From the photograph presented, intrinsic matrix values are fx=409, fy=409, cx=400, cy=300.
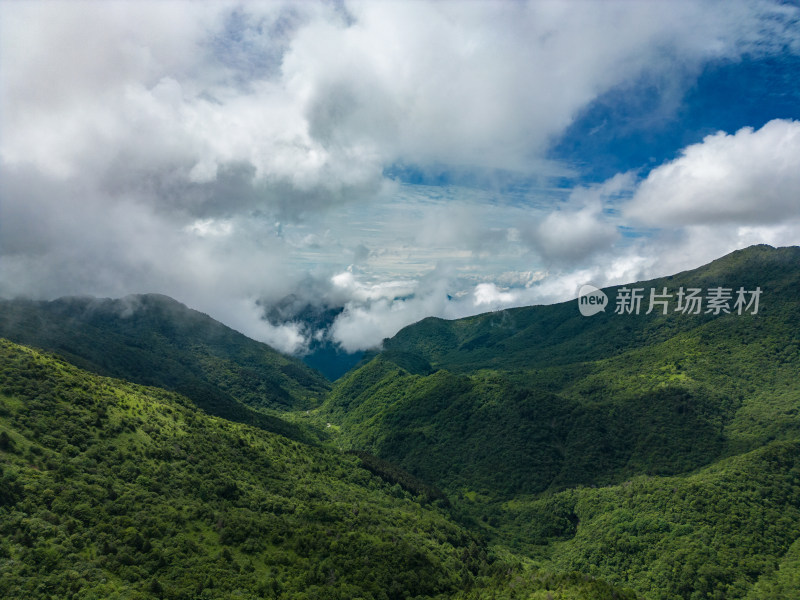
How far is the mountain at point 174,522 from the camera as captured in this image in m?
56.8

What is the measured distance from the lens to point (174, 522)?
2793 inches

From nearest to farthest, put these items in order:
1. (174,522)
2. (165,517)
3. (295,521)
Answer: (174,522), (165,517), (295,521)

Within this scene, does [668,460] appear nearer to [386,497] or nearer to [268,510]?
[386,497]

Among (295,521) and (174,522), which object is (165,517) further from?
(295,521)

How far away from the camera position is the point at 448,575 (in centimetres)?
8912

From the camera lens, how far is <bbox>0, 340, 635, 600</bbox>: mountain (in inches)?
2237

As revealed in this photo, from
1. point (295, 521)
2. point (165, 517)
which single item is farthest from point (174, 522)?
point (295, 521)

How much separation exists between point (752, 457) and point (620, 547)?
2224 inches

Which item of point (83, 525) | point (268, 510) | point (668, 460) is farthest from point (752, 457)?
point (83, 525)

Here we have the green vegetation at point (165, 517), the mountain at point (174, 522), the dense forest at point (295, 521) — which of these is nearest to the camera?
the green vegetation at point (165, 517)

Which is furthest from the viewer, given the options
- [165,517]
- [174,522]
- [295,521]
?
[295,521]

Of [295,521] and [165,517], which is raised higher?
[165,517]

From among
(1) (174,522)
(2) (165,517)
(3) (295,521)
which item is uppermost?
(2) (165,517)

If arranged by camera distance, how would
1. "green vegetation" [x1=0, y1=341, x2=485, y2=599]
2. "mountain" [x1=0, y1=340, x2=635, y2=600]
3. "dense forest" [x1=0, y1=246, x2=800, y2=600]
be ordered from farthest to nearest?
"dense forest" [x1=0, y1=246, x2=800, y2=600], "mountain" [x1=0, y1=340, x2=635, y2=600], "green vegetation" [x1=0, y1=341, x2=485, y2=599]
